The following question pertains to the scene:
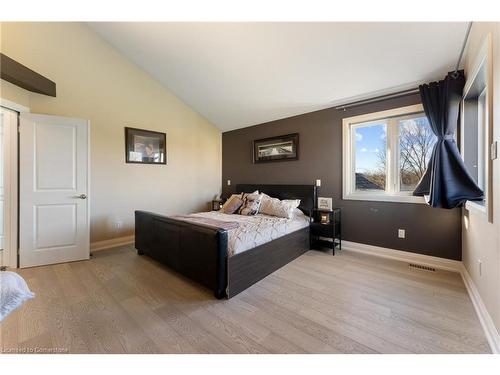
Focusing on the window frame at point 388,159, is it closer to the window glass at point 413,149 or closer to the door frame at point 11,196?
the window glass at point 413,149

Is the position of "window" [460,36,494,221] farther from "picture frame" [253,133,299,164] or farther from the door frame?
the door frame

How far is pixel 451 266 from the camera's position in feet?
8.41

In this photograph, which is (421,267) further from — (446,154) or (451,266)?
(446,154)

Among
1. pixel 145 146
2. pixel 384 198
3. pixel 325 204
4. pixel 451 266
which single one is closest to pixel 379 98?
pixel 384 198

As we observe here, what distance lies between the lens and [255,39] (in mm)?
2578

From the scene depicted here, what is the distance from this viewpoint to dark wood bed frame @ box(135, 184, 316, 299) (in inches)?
77.1

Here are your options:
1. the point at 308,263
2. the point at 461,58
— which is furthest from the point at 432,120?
the point at 308,263

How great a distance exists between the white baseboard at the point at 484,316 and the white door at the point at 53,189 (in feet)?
13.9

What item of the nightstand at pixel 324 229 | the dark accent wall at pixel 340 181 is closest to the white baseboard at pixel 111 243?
the dark accent wall at pixel 340 181

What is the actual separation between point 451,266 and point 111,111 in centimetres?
547

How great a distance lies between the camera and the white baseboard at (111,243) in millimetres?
3298

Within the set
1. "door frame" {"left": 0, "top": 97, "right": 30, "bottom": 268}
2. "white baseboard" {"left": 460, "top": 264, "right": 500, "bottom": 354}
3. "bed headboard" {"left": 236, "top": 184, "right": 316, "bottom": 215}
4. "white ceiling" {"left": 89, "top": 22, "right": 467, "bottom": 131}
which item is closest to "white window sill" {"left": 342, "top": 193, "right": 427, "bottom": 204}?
"bed headboard" {"left": 236, "top": 184, "right": 316, "bottom": 215}

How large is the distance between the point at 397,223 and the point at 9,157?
5.23 metres
